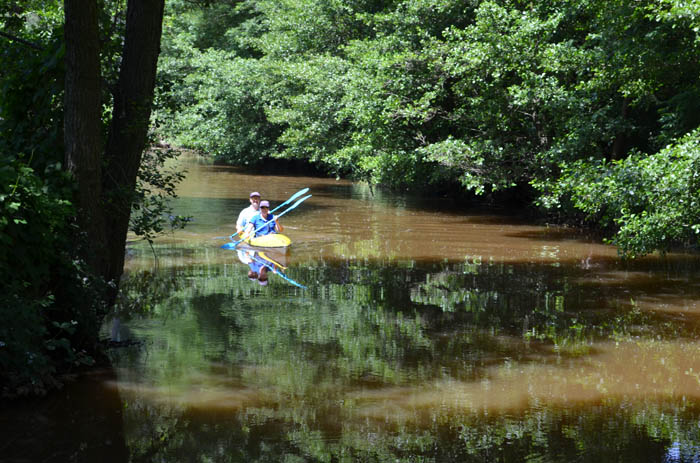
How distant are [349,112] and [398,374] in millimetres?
17403

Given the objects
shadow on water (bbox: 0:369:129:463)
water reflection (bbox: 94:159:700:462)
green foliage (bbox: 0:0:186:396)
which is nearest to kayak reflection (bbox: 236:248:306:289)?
water reflection (bbox: 94:159:700:462)

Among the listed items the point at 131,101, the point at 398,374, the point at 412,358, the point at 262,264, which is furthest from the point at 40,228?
the point at 262,264

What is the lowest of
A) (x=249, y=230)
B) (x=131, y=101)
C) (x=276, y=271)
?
(x=276, y=271)

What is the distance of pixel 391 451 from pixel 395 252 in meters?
10.5

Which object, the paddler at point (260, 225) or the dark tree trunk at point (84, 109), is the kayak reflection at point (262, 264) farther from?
the dark tree trunk at point (84, 109)

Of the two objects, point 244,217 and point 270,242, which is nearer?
point 270,242

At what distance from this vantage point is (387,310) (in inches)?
410

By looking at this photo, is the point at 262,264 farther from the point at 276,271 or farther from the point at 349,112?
the point at 349,112

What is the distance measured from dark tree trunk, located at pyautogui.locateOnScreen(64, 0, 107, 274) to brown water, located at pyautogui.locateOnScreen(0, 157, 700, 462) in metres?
1.57

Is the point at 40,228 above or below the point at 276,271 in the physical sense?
above

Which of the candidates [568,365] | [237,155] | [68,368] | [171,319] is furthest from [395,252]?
[237,155]

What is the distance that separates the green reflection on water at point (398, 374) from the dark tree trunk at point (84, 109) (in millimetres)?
1590

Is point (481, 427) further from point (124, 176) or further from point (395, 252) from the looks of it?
point (395, 252)

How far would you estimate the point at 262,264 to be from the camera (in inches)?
563
